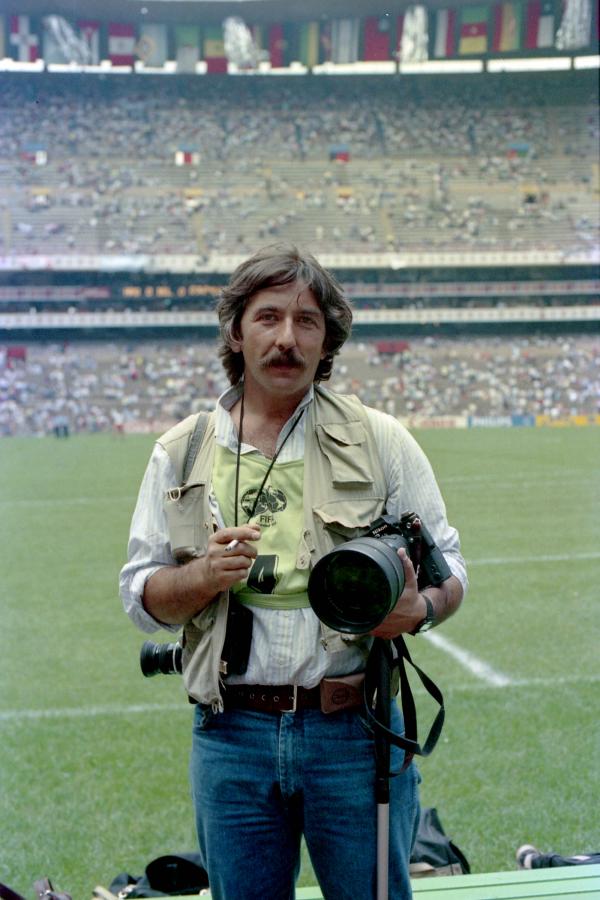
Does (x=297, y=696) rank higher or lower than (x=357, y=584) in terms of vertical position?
lower

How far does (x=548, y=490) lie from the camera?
10633mm

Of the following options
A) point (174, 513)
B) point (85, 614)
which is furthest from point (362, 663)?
point (85, 614)

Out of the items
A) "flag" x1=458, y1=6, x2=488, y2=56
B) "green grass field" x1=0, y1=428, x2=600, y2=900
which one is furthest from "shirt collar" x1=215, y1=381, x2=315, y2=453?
"flag" x1=458, y1=6, x2=488, y2=56

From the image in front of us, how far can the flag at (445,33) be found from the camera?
28.2 m

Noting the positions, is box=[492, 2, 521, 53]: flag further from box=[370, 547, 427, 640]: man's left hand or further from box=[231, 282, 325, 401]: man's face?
box=[370, 547, 427, 640]: man's left hand

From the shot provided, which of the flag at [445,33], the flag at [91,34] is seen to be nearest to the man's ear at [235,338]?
the flag at [445,33]

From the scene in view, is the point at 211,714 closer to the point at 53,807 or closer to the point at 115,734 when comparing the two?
the point at 53,807

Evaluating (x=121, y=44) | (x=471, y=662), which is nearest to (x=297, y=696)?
(x=471, y=662)

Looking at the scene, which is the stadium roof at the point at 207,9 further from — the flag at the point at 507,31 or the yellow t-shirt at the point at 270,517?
the yellow t-shirt at the point at 270,517

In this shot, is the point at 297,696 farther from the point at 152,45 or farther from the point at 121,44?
the point at 152,45

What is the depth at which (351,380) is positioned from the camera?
26391 mm

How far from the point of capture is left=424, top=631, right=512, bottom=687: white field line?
4.04m

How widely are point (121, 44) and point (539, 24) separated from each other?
13.2 m

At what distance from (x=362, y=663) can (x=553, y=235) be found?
30.6m
